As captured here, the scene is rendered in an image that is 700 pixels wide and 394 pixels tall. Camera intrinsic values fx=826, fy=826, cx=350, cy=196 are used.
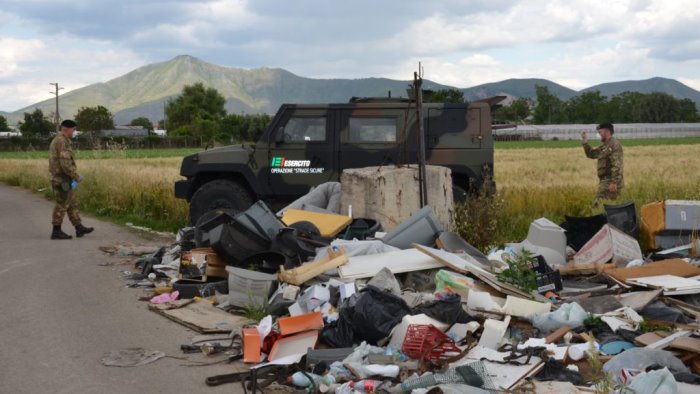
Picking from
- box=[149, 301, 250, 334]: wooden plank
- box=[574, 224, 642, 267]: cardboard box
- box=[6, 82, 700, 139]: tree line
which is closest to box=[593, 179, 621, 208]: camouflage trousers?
box=[574, 224, 642, 267]: cardboard box

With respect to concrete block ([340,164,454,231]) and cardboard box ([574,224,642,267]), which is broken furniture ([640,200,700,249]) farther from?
concrete block ([340,164,454,231])

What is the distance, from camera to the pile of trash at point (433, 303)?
5.78 m

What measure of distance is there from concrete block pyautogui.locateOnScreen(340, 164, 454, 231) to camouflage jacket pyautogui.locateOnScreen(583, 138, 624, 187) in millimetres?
2909

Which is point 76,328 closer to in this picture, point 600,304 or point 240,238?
point 240,238

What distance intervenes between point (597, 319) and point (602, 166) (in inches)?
270

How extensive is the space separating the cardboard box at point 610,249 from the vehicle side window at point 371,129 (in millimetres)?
4472

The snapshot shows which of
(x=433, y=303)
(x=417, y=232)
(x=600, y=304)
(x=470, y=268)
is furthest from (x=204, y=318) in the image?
(x=600, y=304)

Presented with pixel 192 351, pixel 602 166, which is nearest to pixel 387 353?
pixel 192 351

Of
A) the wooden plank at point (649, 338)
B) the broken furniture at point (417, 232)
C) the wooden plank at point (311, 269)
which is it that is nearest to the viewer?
the wooden plank at point (649, 338)

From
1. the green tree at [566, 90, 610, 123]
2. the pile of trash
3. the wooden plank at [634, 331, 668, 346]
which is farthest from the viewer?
the green tree at [566, 90, 610, 123]

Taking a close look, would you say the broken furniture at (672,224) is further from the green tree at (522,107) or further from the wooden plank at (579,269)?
the green tree at (522,107)

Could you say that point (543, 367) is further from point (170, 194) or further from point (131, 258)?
point (170, 194)

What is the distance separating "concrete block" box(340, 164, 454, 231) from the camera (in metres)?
11.2

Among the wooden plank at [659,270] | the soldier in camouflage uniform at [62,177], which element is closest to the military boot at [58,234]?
the soldier in camouflage uniform at [62,177]
